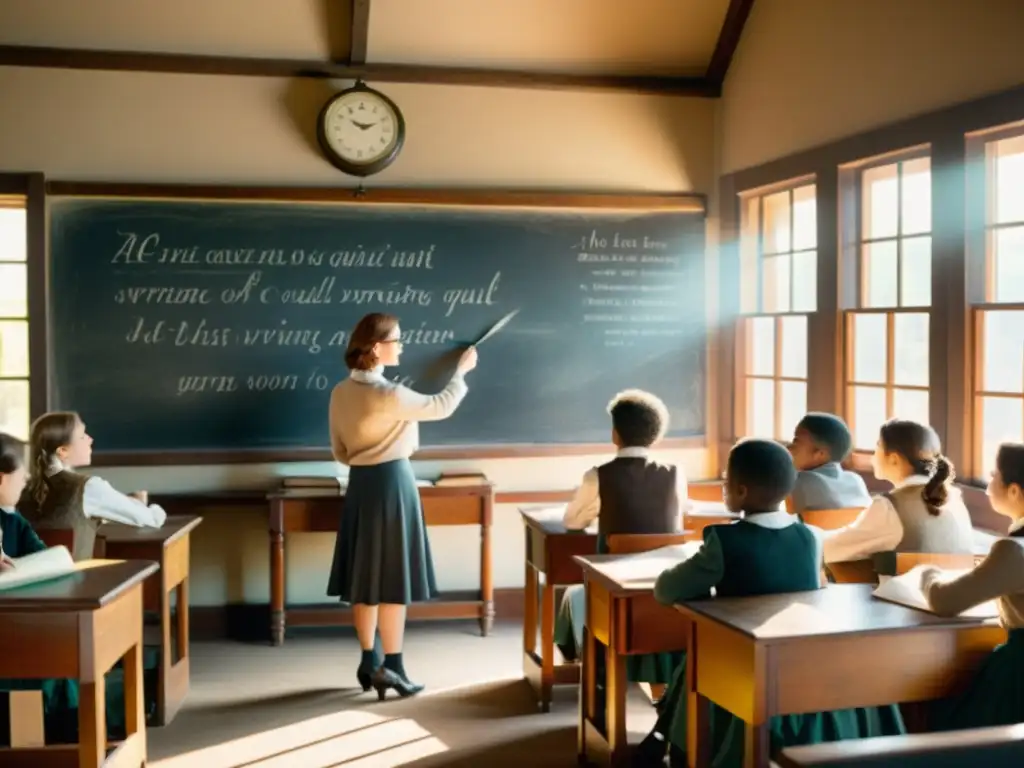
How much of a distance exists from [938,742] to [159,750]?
2.76 meters

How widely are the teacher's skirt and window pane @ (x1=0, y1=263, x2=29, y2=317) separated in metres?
2.08

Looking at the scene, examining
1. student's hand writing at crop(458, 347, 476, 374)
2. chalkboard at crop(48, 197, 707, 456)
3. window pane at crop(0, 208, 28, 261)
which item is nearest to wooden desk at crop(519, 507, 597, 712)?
student's hand writing at crop(458, 347, 476, 374)

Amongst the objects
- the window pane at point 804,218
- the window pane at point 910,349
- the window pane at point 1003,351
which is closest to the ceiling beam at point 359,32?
the window pane at point 804,218

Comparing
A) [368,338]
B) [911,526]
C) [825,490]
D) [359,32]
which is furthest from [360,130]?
[911,526]

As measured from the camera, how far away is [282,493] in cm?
525

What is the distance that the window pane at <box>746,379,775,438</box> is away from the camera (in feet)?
18.6

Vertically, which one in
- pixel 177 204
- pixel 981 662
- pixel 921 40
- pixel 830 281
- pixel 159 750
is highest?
pixel 921 40

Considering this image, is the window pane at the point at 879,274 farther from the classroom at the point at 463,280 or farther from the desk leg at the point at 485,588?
the desk leg at the point at 485,588

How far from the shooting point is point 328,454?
18.3ft

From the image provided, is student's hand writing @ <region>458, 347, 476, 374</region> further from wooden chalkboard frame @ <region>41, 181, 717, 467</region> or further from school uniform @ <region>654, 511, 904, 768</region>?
school uniform @ <region>654, 511, 904, 768</region>

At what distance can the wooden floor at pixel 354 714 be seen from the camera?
3766 millimetres

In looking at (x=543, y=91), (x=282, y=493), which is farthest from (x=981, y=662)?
(x=543, y=91)

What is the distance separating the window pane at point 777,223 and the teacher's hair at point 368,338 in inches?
84.2

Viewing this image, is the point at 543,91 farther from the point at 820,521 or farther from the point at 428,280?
the point at 820,521
